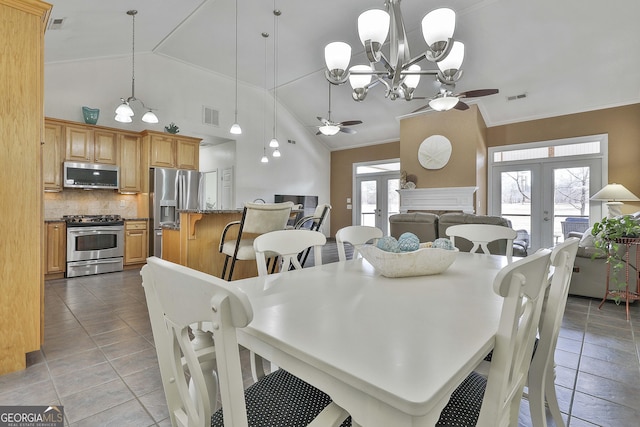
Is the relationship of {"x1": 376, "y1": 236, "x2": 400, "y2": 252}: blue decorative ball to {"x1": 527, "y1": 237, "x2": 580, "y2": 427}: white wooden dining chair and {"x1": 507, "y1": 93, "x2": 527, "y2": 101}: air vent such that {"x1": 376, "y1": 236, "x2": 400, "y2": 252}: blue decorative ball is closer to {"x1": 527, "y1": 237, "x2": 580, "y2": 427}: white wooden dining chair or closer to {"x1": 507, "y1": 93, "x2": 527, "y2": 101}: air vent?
{"x1": 527, "y1": 237, "x2": 580, "y2": 427}: white wooden dining chair

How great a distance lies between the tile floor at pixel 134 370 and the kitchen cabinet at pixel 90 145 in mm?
2648

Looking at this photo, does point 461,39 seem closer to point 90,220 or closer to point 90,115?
point 90,115

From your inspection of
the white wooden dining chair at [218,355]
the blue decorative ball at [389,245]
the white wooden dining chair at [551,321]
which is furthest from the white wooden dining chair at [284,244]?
the white wooden dining chair at [551,321]

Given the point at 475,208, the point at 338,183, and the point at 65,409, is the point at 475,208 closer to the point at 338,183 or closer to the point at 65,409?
the point at 338,183

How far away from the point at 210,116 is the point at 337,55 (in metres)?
4.97

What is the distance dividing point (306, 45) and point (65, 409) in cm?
583

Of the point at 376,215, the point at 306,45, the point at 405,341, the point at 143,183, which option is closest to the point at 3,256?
the point at 405,341

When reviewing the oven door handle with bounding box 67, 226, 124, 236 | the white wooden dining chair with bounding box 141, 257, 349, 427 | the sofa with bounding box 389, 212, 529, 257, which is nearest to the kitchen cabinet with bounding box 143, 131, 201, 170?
the oven door handle with bounding box 67, 226, 124, 236

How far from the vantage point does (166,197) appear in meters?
5.37

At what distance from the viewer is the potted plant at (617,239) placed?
2961 millimetres

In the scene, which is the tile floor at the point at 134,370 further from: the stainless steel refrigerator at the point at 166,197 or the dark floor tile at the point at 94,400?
the stainless steel refrigerator at the point at 166,197

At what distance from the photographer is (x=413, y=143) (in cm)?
676

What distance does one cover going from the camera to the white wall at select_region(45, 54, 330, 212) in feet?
16.1

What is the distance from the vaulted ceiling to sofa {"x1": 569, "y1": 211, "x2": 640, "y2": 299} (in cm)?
284
